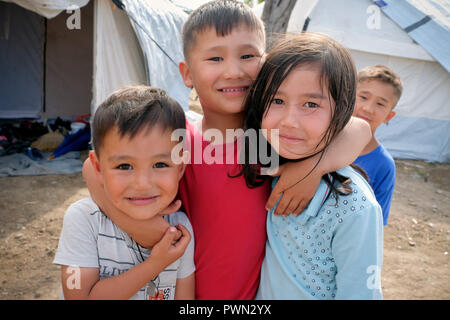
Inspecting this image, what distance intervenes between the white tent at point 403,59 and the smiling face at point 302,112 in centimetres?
590

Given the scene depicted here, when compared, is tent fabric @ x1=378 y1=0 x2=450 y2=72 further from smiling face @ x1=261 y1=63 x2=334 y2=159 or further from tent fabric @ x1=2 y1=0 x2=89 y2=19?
smiling face @ x1=261 y1=63 x2=334 y2=159

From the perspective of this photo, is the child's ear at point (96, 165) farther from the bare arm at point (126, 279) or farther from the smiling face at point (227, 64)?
the smiling face at point (227, 64)

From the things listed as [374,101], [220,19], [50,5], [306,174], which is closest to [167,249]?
[306,174]

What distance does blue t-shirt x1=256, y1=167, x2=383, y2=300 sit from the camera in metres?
0.98

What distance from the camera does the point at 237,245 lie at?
4.07ft

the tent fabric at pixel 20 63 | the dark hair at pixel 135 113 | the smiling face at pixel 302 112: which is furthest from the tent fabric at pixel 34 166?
the smiling face at pixel 302 112

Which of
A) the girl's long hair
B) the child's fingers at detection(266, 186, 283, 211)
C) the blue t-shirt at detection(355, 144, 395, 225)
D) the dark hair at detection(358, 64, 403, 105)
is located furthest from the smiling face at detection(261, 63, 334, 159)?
the dark hair at detection(358, 64, 403, 105)

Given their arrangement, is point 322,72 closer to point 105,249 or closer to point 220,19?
point 220,19

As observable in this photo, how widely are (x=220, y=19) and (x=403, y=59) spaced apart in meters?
6.56

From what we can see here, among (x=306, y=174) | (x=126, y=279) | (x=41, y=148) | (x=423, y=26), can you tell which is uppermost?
(x=423, y=26)

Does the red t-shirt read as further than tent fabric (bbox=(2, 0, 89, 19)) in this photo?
No

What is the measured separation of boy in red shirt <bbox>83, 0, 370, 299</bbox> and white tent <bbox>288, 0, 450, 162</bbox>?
5704mm

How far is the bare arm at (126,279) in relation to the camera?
43.7 inches

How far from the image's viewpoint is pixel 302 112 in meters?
1.09
